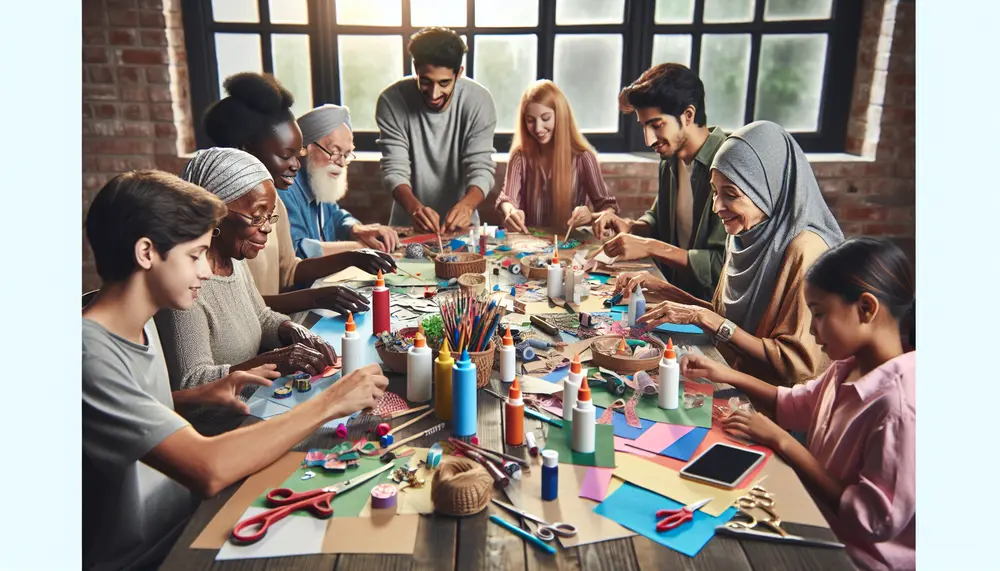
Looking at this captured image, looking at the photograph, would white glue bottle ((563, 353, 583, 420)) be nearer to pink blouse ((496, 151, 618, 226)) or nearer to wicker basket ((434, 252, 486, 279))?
wicker basket ((434, 252, 486, 279))

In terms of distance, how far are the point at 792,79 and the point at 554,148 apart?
1.83 m

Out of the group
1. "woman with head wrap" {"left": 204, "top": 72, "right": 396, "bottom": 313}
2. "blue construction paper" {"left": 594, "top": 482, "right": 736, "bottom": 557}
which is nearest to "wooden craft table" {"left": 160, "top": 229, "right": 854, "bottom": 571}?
"blue construction paper" {"left": 594, "top": 482, "right": 736, "bottom": 557}

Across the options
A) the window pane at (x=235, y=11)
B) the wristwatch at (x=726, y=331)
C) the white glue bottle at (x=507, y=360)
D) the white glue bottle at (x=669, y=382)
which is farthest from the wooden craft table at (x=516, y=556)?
the window pane at (x=235, y=11)

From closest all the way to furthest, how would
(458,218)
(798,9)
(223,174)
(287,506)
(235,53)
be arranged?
(287,506)
(223,174)
(458,218)
(798,9)
(235,53)

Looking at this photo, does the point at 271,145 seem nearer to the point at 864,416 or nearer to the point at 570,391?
the point at 570,391

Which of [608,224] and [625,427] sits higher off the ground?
[608,224]

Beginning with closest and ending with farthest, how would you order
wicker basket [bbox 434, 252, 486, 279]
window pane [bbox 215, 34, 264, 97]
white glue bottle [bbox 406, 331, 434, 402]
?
white glue bottle [bbox 406, 331, 434, 402]
wicker basket [bbox 434, 252, 486, 279]
window pane [bbox 215, 34, 264, 97]

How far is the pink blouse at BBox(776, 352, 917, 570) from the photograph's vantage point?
1450mm

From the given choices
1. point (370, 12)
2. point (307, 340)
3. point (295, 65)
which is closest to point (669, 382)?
point (307, 340)

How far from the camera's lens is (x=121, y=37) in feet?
13.9

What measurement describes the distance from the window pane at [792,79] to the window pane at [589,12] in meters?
0.90

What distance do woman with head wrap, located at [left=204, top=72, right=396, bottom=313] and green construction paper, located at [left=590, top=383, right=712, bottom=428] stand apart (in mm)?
1078

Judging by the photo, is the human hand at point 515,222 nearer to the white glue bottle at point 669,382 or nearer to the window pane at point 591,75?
the window pane at point 591,75

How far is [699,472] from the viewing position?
149 cm
